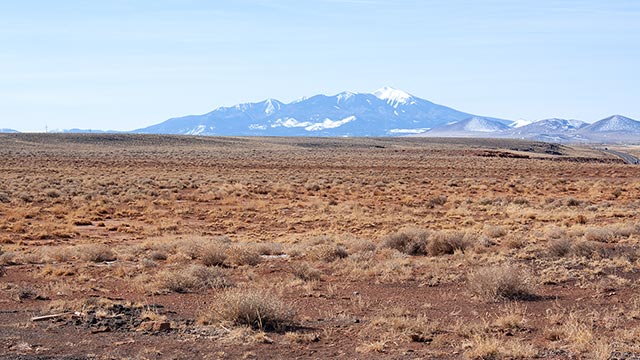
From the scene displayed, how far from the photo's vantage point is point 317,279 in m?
14.9

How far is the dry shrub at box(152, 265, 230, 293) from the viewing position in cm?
1361

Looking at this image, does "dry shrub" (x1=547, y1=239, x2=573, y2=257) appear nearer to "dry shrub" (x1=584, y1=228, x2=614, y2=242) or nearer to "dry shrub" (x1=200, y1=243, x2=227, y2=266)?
"dry shrub" (x1=584, y1=228, x2=614, y2=242)

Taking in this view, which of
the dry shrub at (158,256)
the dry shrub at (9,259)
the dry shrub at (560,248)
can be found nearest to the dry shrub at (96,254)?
the dry shrub at (158,256)

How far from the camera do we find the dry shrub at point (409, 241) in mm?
18328

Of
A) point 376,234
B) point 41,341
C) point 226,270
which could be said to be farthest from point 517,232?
point 41,341

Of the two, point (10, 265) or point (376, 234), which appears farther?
point (376, 234)

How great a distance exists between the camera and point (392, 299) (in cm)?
1301

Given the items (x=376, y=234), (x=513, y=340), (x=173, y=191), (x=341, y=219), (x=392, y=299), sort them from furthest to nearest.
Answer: (x=173, y=191)
(x=341, y=219)
(x=376, y=234)
(x=392, y=299)
(x=513, y=340)

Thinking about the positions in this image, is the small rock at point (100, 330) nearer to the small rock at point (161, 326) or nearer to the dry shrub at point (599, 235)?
the small rock at point (161, 326)

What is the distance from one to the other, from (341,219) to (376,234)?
4.64 m

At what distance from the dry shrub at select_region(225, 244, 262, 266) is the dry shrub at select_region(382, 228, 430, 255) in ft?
11.5

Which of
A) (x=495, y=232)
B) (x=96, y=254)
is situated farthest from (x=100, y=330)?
(x=495, y=232)

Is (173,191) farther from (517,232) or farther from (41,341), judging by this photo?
(41,341)

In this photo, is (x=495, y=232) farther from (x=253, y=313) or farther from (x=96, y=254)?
(x=253, y=313)
